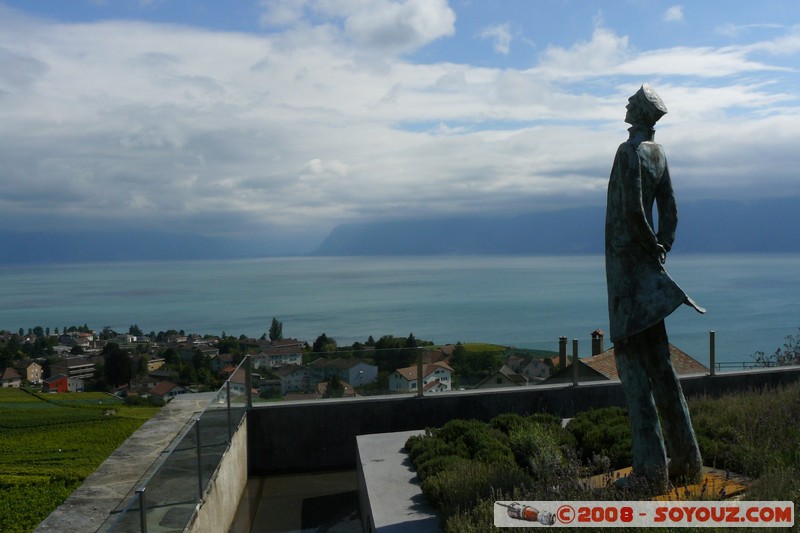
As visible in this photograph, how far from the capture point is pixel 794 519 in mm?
4590

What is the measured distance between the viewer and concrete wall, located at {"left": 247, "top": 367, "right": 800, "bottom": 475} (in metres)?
10.7

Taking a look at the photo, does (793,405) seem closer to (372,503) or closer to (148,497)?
(372,503)

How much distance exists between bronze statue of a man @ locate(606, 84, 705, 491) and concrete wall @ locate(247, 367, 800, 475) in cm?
503

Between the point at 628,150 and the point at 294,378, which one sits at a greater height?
the point at 628,150

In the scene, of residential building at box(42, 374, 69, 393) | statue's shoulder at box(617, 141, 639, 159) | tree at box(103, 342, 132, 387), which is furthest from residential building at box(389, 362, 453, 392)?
residential building at box(42, 374, 69, 393)

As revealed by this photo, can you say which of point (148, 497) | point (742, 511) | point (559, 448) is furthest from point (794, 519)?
point (148, 497)

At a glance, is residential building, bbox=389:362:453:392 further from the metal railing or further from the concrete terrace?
the metal railing

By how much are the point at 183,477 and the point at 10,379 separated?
11.9 metres

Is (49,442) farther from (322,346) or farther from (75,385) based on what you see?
(322,346)

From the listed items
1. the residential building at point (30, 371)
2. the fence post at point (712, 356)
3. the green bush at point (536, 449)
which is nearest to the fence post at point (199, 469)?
the green bush at point (536, 449)

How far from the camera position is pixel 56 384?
14977 millimetres

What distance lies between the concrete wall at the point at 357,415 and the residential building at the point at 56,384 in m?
6.46

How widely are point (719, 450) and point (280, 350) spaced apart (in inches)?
261

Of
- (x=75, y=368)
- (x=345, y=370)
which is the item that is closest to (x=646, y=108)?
(x=345, y=370)
